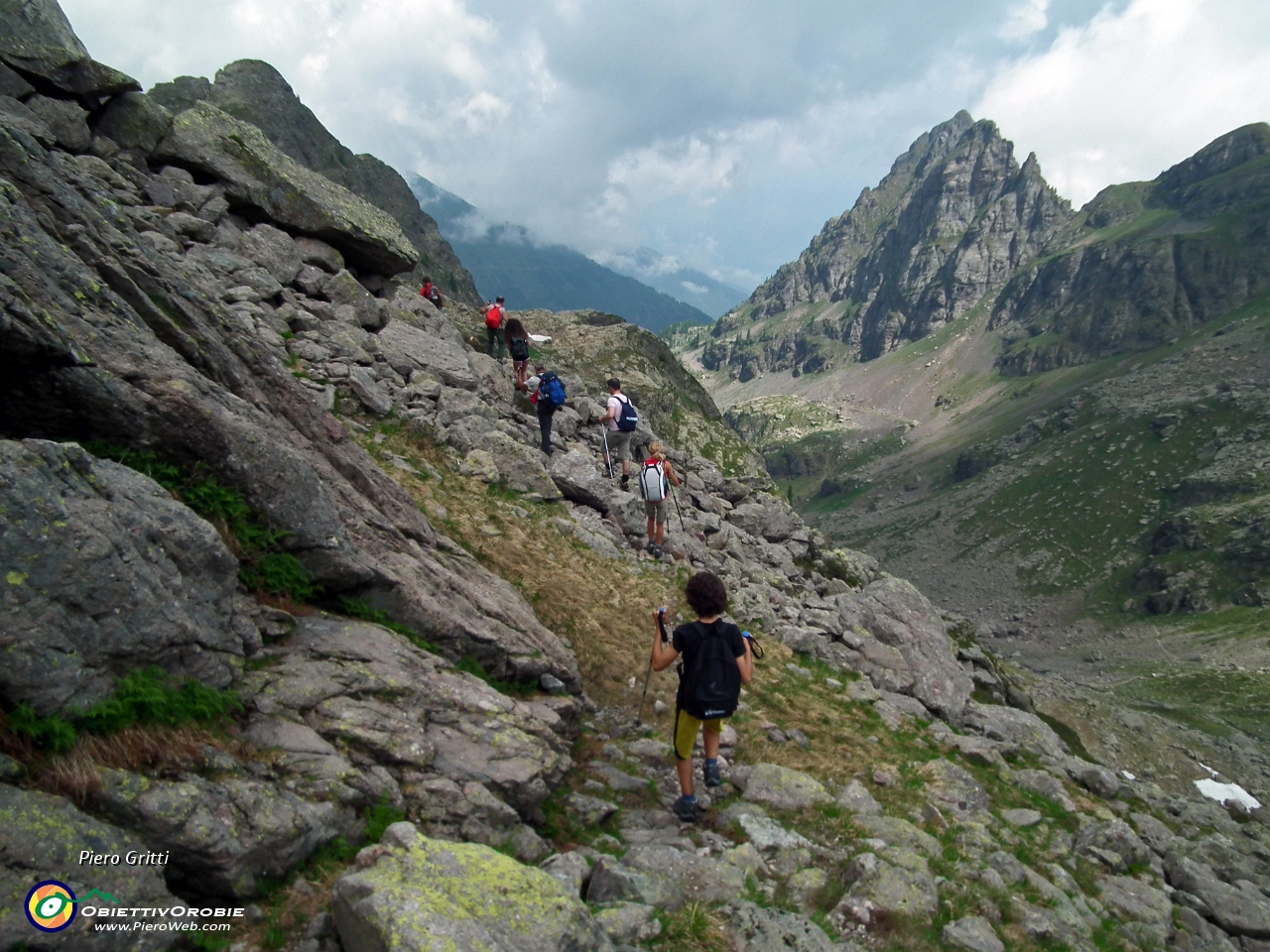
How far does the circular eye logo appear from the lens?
4309mm

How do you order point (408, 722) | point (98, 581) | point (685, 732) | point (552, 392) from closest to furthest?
point (98, 581) → point (408, 722) → point (685, 732) → point (552, 392)

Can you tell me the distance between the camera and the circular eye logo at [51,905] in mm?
4309

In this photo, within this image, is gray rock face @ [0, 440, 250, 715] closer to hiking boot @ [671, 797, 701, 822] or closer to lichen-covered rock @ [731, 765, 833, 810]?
hiking boot @ [671, 797, 701, 822]

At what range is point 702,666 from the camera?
9.05m

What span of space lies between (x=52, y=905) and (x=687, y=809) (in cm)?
711

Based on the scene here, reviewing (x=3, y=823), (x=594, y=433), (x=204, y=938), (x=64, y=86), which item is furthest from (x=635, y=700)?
(x=64, y=86)

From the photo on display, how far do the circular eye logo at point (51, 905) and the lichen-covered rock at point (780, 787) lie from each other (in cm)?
885

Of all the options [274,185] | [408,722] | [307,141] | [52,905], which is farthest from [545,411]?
[307,141]

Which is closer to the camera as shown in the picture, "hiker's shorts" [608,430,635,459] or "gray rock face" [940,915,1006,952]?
"gray rock face" [940,915,1006,952]

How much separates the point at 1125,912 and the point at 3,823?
17.3 metres

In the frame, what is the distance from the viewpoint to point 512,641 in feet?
37.9

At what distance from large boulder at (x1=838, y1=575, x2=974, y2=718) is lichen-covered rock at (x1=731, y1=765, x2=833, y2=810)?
33.5 ft

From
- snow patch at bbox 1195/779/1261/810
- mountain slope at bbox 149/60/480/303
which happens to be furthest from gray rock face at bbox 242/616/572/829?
mountain slope at bbox 149/60/480/303

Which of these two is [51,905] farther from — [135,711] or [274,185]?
[274,185]
